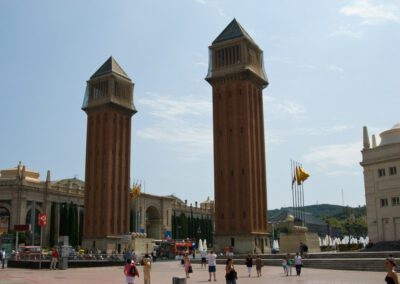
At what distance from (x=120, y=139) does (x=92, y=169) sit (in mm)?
6654

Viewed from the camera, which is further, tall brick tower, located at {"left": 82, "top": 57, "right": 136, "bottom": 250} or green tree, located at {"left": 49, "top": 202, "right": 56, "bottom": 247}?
green tree, located at {"left": 49, "top": 202, "right": 56, "bottom": 247}

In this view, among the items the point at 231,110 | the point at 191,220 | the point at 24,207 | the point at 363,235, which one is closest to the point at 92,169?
the point at 24,207

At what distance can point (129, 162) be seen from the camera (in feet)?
260

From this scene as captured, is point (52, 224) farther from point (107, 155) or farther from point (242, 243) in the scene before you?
point (242, 243)

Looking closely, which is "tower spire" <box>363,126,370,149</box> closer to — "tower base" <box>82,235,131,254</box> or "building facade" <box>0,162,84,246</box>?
"tower base" <box>82,235,131,254</box>

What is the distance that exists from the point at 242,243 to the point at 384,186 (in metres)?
18.3

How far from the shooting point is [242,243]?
192 ft

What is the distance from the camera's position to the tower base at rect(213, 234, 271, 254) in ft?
191

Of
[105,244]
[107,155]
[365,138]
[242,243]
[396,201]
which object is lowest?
[105,244]

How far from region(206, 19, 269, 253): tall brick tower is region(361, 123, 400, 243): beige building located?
47.5 feet

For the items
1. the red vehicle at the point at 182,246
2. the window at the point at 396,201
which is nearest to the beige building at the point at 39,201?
the red vehicle at the point at 182,246

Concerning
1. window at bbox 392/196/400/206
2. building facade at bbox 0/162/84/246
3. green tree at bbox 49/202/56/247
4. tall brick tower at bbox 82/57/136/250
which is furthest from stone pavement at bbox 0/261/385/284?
green tree at bbox 49/202/56/247

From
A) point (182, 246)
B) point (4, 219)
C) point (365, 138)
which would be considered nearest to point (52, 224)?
point (4, 219)

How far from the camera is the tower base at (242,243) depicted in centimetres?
5819
